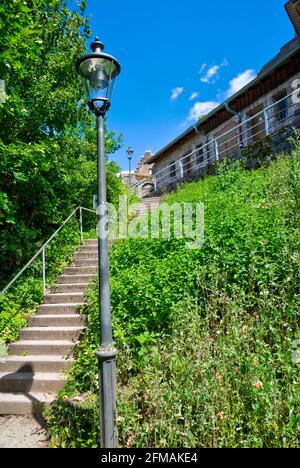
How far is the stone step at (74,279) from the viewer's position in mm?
6650

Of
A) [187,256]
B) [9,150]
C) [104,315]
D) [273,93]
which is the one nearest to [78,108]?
[9,150]

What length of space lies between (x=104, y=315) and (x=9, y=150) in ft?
12.6

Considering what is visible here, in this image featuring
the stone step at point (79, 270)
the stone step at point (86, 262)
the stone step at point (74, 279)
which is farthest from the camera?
the stone step at point (86, 262)

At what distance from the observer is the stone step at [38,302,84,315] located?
5648mm

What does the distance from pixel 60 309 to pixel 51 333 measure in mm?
655

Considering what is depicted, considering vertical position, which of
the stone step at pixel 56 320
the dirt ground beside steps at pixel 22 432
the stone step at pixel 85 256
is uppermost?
the stone step at pixel 85 256

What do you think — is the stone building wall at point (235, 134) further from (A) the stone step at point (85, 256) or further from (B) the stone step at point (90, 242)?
(A) the stone step at point (85, 256)

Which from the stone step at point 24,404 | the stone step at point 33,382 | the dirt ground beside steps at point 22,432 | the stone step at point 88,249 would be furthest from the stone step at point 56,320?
the stone step at point 88,249

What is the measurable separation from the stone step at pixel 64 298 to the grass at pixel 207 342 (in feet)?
2.03

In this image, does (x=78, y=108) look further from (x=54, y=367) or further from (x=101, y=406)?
(x=101, y=406)

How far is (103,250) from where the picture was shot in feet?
9.57

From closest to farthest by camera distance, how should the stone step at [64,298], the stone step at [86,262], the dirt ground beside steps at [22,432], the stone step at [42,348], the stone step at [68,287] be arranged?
the dirt ground beside steps at [22,432] < the stone step at [42,348] < the stone step at [64,298] < the stone step at [68,287] < the stone step at [86,262]

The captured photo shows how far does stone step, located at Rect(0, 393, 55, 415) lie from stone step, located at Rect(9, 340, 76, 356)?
76cm

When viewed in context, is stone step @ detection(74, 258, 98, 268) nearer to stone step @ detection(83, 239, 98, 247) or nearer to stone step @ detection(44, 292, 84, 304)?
stone step @ detection(83, 239, 98, 247)
